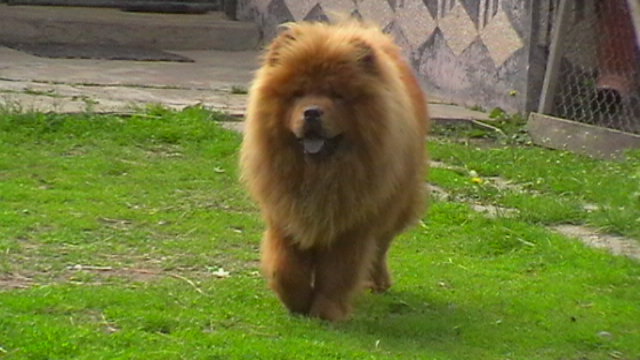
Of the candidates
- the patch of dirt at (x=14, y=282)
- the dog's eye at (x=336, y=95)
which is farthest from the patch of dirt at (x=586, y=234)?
the patch of dirt at (x=14, y=282)

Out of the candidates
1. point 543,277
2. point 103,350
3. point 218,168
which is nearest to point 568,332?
point 543,277

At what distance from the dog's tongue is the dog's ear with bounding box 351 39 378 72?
41cm

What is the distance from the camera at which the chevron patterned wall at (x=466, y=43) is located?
11695 mm

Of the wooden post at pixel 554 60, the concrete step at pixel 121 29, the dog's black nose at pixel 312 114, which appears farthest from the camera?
the concrete step at pixel 121 29

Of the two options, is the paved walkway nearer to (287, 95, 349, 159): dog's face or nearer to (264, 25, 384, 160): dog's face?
(264, 25, 384, 160): dog's face

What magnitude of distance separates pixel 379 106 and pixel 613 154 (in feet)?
15.9

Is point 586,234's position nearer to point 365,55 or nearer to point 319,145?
point 365,55

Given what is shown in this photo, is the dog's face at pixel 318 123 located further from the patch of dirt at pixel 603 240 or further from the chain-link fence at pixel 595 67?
the chain-link fence at pixel 595 67

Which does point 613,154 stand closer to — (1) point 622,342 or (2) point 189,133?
(2) point 189,133

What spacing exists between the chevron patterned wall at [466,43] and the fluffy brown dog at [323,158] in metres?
5.57

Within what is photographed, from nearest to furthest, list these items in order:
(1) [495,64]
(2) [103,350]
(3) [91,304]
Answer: (2) [103,350]
(3) [91,304]
(1) [495,64]

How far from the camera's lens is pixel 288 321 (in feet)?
19.6

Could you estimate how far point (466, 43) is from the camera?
12297mm

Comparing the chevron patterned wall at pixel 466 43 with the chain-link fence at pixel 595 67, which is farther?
the chevron patterned wall at pixel 466 43
